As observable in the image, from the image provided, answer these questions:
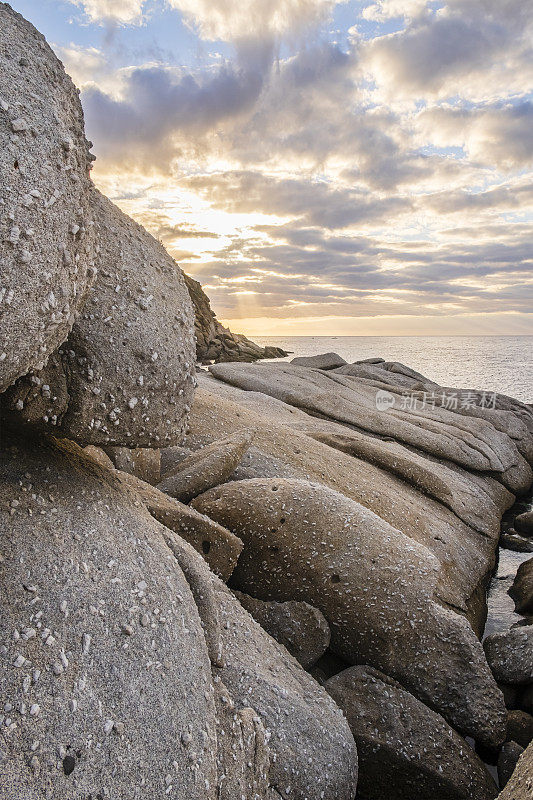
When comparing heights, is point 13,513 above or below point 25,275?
below

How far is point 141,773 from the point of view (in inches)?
Result: 110

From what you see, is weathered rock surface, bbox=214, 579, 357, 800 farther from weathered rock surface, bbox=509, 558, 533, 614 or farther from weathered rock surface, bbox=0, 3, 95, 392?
weathered rock surface, bbox=509, 558, 533, 614

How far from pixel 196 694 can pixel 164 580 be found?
2.40 feet

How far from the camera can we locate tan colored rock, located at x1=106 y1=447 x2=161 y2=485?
5723 mm

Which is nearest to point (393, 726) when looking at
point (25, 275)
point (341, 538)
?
point (341, 538)

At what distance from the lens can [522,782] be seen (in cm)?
319

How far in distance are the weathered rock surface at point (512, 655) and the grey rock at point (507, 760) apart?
1171 mm

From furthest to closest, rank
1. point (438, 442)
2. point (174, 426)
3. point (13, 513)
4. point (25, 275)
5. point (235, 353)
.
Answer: point (235, 353) < point (438, 442) < point (174, 426) < point (13, 513) < point (25, 275)

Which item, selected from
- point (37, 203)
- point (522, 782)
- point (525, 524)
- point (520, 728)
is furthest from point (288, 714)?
point (525, 524)

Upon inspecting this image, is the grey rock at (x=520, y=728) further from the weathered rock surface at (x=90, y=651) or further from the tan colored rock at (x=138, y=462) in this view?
the tan colored rock at (x=138, y=462)

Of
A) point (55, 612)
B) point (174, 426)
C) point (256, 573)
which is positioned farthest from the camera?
point (256, 573)

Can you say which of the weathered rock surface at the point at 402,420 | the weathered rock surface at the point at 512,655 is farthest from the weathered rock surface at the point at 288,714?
the weathered rock surface at the point at 402,420

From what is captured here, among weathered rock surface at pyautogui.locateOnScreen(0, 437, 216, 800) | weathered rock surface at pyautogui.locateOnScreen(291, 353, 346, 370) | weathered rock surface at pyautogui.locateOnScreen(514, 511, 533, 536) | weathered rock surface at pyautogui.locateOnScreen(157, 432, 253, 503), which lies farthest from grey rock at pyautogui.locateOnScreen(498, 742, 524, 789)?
weathered rock surface at pyautogui.locateOnScreen(291, 353, 346, 370)

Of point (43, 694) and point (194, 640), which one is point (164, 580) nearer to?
point (194, 640)
